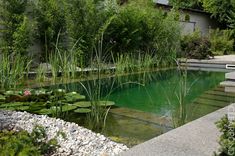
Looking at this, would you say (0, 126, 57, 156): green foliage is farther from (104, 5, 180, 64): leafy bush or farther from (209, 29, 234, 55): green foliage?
(209, 29, 234, 55): green foliage

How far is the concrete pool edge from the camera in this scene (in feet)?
8.73

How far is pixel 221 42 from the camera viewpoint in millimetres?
18172

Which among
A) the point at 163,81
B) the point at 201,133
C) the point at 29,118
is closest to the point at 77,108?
the point at 29,118

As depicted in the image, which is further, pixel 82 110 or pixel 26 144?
pixel 82 110

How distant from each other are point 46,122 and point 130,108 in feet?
7.26

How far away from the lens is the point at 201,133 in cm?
321

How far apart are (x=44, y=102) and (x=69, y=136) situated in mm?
1815

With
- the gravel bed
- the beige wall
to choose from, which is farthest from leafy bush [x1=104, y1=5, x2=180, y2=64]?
the gravel bed

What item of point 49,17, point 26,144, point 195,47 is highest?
point 49,17

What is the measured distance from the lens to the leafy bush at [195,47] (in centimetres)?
1472

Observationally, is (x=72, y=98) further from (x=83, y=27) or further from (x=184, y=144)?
(x=83, y=27)

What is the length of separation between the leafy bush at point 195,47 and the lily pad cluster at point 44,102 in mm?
9817

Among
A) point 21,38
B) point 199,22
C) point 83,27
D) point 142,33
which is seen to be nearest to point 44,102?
point 21,38

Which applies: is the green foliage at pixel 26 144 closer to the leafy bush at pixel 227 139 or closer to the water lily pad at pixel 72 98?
the leafy bush at pixel 227 139
